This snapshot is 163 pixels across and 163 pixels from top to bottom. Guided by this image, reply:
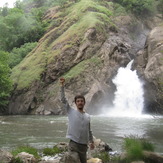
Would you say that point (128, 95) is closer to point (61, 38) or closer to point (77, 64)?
point (77, 64)

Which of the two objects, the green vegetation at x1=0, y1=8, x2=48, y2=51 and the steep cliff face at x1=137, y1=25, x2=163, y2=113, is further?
the green vegetation at x1=0, y1=8, x2=48, y2=51

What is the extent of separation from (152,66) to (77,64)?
454 inches

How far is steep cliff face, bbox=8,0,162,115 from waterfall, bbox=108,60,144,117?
93cm

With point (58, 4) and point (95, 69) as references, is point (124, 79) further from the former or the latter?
point (58, 4)

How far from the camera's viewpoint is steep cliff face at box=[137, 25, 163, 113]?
35.0 m

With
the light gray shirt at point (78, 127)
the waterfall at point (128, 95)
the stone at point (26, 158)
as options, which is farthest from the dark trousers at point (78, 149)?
the waterfall at point (128, 95)

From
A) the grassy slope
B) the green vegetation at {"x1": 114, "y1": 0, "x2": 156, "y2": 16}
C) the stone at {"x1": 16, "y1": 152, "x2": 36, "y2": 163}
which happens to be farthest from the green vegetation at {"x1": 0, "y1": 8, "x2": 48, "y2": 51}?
the stone at {"x1": 16, "y1": 152, "x2": 36, "y2": 163}

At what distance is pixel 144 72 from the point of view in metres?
36.9

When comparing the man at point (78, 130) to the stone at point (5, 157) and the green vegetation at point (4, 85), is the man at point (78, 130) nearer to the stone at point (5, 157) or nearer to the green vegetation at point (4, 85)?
the stone at point (5, 157)

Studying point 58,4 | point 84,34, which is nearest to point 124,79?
point 84,34

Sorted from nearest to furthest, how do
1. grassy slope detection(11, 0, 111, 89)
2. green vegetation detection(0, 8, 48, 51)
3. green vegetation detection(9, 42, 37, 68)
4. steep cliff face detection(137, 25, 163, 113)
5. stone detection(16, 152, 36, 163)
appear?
1. stone detection(16, 152, 36, 163)
2. steep cliff face detection(137, 25, 163, 113)
3. grassy slope detection(11, 0, 111, 89)
4. green vegetation detection(9, 42, 37, 68)
5. green vegetation detection(0, 8, 48, 51)

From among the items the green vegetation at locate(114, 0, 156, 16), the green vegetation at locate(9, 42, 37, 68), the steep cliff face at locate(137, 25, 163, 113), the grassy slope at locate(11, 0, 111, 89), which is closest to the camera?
the steep cliff face at locate(137, 25, 163, 113)

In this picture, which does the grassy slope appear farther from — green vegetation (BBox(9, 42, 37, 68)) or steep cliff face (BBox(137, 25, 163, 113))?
steep cliff face (BBox(137, 25, 163, 113))

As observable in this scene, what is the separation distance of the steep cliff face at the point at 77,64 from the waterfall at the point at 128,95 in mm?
927
